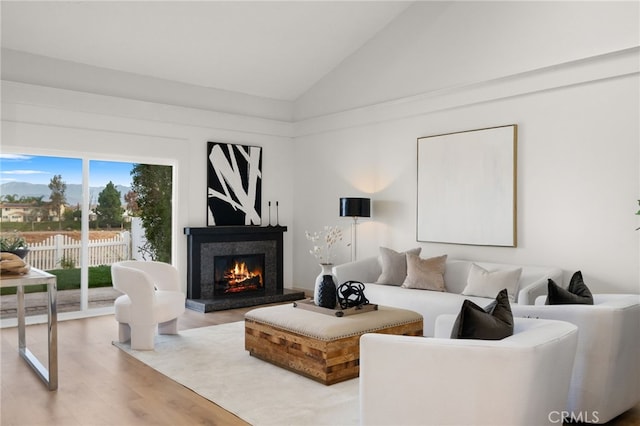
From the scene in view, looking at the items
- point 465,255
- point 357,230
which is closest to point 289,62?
point 357,230

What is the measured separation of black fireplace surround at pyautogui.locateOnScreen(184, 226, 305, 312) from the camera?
6955mm

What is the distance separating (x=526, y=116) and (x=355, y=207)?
2.34m

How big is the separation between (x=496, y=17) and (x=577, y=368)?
413cm

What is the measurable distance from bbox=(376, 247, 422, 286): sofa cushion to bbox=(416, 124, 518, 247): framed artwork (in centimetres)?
51

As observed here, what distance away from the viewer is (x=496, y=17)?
5.70 metres

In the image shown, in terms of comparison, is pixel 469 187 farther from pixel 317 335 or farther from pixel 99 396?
pixel 99 396

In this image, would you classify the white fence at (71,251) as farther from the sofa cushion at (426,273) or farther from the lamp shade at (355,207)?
the sofa cushion at (426,273)

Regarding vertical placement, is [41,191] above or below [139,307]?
above

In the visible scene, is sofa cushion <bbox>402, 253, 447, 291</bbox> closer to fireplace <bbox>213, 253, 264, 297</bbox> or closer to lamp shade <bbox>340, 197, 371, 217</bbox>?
lamp shade <bbox>340, 197, 371, 217</bbox>

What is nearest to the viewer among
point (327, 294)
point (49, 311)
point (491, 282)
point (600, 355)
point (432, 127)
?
point (600, 355)

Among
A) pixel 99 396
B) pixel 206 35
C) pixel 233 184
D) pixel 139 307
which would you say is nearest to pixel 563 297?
pixel 99 396

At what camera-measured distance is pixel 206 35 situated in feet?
20.6

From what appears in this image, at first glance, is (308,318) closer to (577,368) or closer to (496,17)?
(577,368)

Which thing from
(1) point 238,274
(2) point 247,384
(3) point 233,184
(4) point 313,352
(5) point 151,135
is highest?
(5) point 151,135
